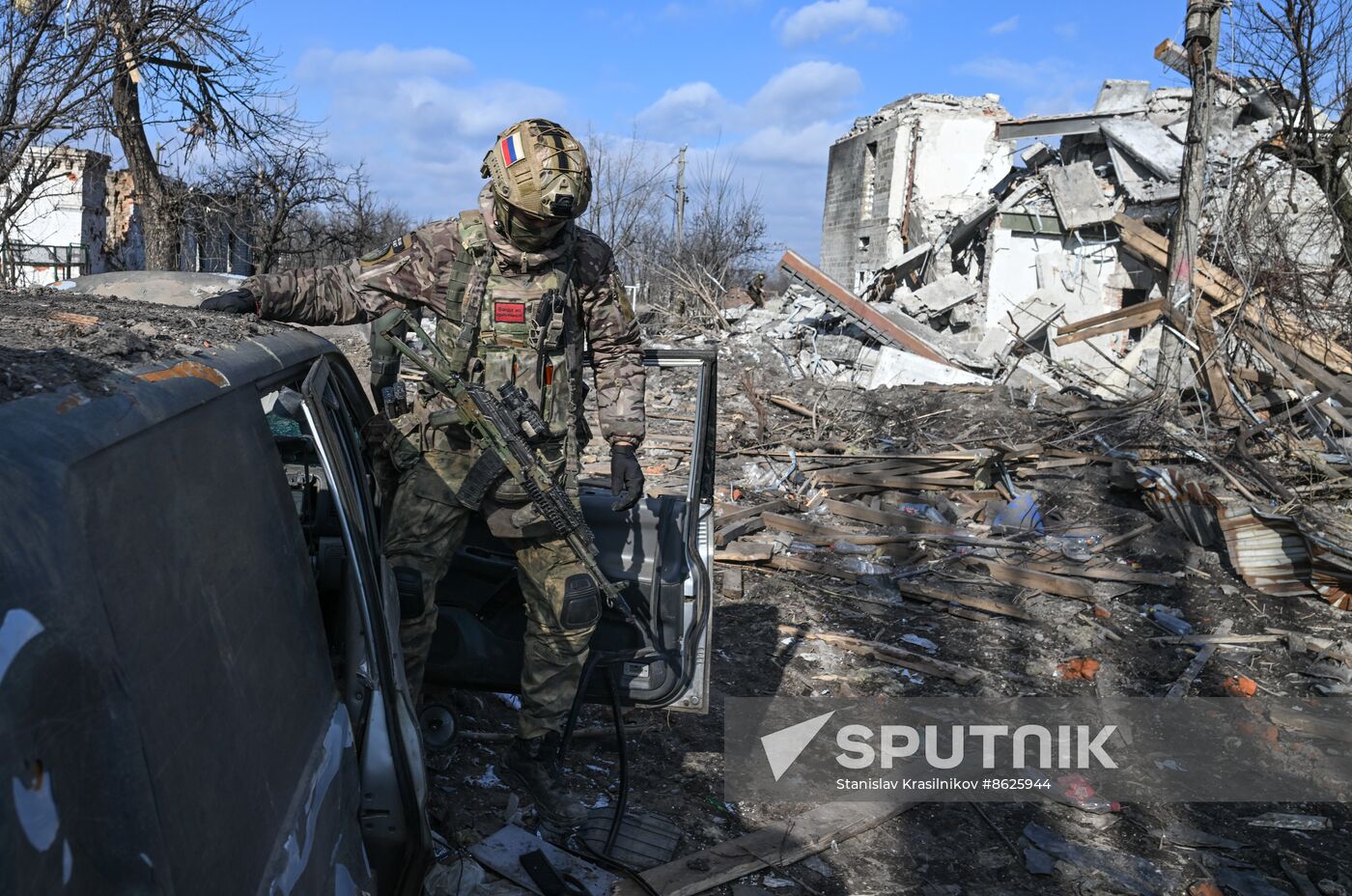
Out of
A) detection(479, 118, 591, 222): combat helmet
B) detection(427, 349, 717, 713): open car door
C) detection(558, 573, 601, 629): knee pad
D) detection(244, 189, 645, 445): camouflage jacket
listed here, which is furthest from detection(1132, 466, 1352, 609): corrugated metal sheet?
detection(479, 118, 591, 222): combat helmet

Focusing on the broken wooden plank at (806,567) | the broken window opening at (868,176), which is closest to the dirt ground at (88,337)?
the broken wooden plank at (806,567)

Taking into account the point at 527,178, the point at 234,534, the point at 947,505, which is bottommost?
the point at 947,505

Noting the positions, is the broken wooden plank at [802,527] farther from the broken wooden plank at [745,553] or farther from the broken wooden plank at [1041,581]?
the broken wooden plank at [1041,581]

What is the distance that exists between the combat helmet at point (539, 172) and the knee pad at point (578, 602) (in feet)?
3.70

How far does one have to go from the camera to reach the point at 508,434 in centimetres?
285

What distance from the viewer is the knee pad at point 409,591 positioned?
9.23ft

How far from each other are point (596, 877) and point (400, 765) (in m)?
1.20

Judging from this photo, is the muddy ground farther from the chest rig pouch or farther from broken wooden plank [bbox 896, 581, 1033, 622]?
the chest rig pouch

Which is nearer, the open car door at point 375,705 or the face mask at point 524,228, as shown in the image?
the open car door at point 375,705

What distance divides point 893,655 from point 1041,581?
153 centimetres

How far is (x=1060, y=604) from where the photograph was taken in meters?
5.67

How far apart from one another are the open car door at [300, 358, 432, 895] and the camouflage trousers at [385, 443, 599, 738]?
0.88m

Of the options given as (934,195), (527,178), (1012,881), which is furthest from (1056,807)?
(934,195)

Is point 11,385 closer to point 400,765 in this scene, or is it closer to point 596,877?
point 400,765
